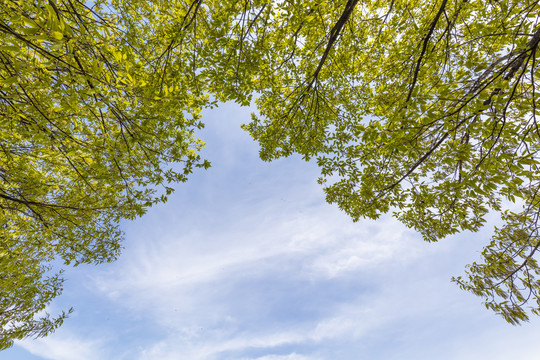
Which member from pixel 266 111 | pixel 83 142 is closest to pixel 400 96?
pixel 266 111

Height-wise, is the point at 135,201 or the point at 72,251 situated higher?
the point at 135,201

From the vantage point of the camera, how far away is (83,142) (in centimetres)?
367

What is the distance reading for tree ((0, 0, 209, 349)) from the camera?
331 centimetres

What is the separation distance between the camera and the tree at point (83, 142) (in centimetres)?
331

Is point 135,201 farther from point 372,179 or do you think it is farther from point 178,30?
point 372,179

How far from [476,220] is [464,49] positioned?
396 cm

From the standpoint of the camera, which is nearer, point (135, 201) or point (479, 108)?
point (479, 108)

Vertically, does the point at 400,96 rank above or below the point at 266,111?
below

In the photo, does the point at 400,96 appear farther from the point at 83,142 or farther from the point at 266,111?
the point at 83,142

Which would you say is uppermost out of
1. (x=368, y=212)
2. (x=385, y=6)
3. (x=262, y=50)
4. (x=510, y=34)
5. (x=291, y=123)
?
(x=385, y=6)

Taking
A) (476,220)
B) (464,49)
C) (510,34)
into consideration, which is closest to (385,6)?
(464,49)

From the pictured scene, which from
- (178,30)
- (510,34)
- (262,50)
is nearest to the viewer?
(510,34)

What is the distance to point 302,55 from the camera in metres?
5.51

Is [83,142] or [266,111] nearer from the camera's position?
[83,142]
